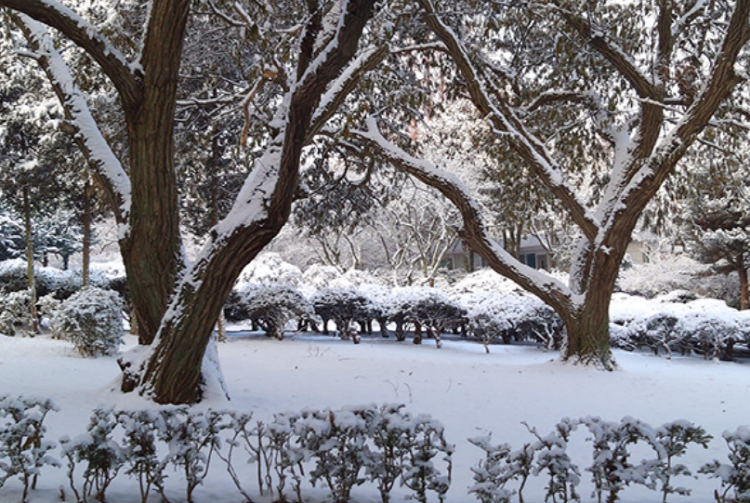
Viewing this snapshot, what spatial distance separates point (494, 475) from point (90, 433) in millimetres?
2070

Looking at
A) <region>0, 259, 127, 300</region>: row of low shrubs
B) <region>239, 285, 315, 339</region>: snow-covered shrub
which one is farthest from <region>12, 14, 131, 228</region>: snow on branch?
<region>0, 259, 127, 300</region>: row of low shrubs

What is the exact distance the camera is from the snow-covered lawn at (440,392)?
368 cm

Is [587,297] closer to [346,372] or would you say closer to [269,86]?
[346,372]

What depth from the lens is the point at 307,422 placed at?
2922 millimetres

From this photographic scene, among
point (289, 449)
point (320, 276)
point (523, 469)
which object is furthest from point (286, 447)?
point (320, 276)

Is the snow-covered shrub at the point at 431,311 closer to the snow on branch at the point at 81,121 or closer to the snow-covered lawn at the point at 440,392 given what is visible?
the snow-covered lawn at the point at 440,392

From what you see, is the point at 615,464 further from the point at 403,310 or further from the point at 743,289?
the point at 743,289

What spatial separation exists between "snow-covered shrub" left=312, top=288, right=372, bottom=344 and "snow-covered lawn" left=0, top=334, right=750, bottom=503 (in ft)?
8.33

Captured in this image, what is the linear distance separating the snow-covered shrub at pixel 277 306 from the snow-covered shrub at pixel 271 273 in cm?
525

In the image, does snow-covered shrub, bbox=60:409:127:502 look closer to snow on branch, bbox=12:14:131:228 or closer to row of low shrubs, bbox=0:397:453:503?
row of low shrubs, bbox=0:397:453:503

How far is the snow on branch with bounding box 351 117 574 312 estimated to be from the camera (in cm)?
938

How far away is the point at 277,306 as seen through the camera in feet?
41.3

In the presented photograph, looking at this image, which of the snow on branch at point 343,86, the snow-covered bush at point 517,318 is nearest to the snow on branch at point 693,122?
the snow-covered bush at point 517,318

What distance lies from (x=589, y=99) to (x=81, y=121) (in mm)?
7727
